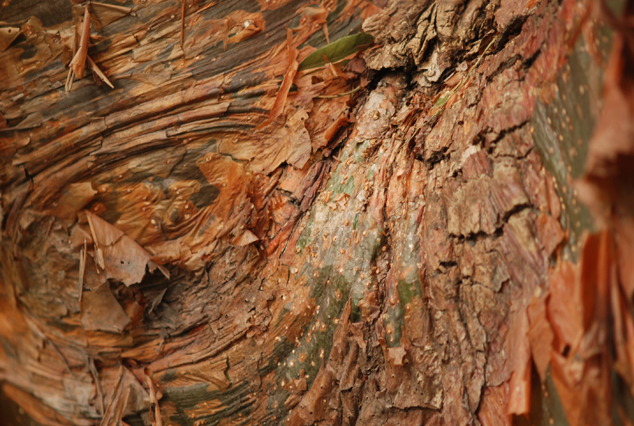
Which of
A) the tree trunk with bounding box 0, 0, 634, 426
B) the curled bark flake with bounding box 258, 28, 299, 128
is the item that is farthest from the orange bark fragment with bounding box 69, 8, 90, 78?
the curled bark flake with bounding box 258, 28, 299, 128

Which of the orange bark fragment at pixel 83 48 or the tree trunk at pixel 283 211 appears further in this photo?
the orange bark fragment at pixel 83 48

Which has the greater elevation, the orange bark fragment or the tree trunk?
the orange bark fragment

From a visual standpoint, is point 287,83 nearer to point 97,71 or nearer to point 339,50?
point 339,50

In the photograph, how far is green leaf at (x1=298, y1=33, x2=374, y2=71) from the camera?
1.40m

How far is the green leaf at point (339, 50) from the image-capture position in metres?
1.40

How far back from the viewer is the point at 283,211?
4.66 feet

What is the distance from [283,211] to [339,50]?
1.85 feet

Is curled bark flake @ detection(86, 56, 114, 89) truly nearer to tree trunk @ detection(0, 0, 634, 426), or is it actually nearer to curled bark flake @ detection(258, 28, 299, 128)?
tree trunk @ detection(0, 0, 634, 426)

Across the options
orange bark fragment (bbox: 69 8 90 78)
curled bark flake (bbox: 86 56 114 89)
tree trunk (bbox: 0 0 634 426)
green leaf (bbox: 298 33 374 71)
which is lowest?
tree trunk (bbox: 0 0 634 426)

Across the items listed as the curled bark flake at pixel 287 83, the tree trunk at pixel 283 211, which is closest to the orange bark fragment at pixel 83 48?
the tree trunk at pixel 283 211

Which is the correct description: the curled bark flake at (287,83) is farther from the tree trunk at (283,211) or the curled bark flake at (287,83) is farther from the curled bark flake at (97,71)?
the curled bark flake at (97,71)

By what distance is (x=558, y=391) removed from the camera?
757mm

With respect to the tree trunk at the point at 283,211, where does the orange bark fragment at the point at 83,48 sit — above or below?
above

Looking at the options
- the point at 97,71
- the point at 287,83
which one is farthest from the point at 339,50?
the point at 97,71
